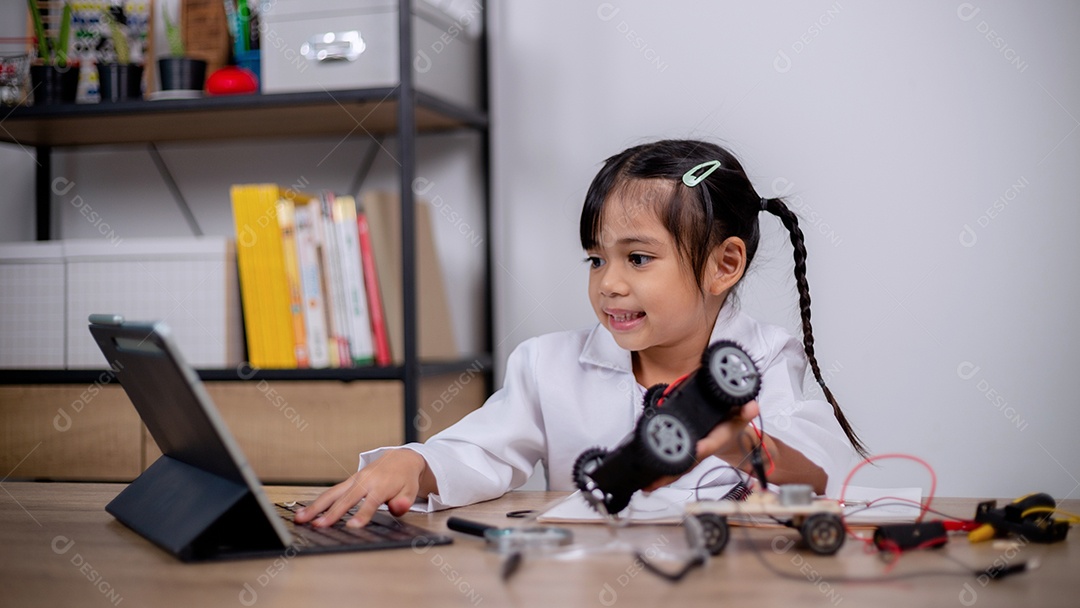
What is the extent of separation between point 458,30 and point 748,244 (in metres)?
0.86

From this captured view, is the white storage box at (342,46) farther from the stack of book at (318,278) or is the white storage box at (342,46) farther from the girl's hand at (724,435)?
the girl's hand at (724,435)

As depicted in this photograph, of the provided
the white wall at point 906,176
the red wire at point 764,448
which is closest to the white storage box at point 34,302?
the white wall at point 906,176

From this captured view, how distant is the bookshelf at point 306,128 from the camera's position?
1.82 metres

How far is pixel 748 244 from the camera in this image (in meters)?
1.52

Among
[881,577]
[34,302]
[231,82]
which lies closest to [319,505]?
[881,577]

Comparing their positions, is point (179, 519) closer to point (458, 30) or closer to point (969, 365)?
point (458, 30)

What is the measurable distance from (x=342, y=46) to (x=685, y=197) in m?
0.80

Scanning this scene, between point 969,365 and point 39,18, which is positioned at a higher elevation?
point 39,18

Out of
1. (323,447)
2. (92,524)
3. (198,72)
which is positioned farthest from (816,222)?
(92,524)

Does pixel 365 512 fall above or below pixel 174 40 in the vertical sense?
below

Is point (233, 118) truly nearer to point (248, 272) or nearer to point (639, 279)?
point (248, 272)

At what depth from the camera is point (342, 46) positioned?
1.87 m

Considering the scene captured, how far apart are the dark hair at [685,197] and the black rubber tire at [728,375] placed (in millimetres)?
602

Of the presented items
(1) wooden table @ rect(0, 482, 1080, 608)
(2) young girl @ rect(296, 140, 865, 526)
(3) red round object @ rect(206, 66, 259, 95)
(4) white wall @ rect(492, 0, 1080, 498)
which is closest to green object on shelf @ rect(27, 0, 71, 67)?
(3) red round object @ rect(206, 66, 259, 95)
